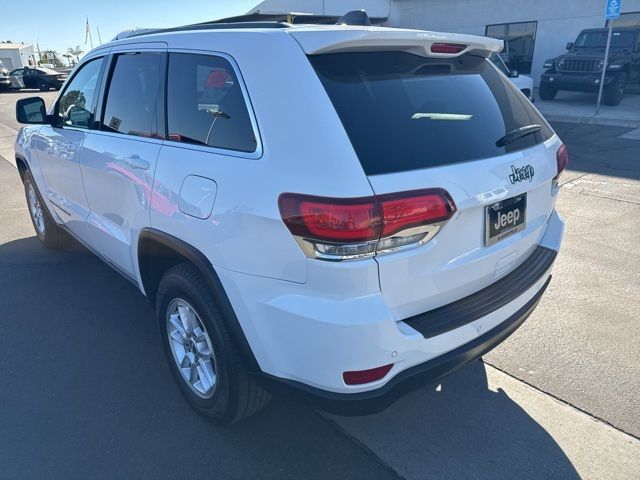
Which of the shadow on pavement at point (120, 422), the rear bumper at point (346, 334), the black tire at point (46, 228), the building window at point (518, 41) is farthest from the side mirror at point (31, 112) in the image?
the building window at point (518, 41)

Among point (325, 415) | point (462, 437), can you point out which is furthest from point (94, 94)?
point (462, 437)

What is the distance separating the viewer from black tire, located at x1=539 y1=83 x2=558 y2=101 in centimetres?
1482

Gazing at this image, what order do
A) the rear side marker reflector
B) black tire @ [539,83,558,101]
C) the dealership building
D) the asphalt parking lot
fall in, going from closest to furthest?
the rear side marker reflector → the asphalt parking lot → black tire @ [539,83,558,101] → the dealership building

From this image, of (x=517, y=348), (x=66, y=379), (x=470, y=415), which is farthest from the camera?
(x=517, y=348)

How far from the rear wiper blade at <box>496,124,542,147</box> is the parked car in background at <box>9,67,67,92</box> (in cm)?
2844

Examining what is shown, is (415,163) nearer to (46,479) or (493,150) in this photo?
(493,150)

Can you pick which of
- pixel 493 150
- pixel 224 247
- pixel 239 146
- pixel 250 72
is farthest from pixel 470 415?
pixel 250 72

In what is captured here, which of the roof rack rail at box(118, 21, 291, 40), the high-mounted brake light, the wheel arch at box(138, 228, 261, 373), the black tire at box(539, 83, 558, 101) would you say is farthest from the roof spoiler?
the black tire at box(539, 83, 558, 101)

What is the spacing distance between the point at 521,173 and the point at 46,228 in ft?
14.6

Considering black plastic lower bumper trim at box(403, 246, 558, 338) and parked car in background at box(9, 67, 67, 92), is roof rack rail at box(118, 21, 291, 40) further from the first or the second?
parked car in background at box(9, 67, 67, 92)

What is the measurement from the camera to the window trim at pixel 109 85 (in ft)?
8.56

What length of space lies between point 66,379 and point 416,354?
7.26ft

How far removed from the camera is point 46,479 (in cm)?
228

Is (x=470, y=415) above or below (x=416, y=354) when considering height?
below
